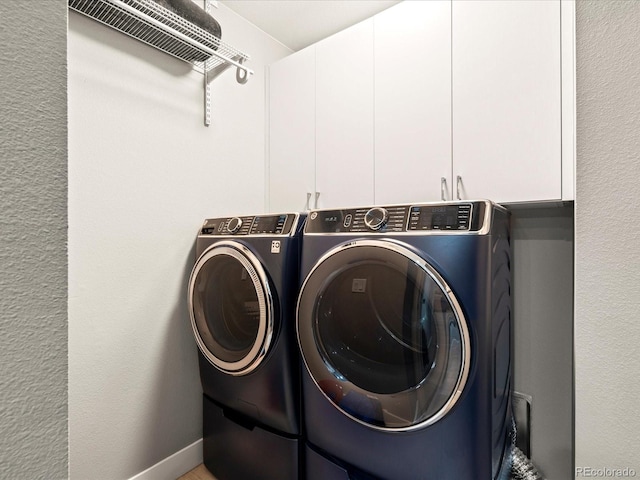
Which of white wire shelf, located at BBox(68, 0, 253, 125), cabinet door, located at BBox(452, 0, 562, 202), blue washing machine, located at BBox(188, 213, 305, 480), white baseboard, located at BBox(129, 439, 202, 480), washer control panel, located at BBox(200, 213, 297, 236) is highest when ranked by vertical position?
white wire shelf, located at BBox(68, 0, 253, 125)

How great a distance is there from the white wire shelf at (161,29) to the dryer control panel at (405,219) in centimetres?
99

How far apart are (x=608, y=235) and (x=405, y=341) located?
60 centimetres

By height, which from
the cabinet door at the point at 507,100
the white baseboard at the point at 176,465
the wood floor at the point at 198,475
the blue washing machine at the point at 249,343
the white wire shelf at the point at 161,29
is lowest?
the wood floor at the point at 198,475

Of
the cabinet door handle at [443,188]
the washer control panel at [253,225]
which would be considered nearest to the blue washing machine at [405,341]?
the washer control panel at [253,225]

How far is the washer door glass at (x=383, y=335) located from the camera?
979mm

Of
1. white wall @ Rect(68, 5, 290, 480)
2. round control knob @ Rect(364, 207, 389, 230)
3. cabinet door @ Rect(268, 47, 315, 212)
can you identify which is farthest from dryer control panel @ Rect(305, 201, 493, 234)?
white wall @ Rect(68, 5, 290, 480)

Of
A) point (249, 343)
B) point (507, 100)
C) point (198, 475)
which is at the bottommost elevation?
point (198, 475)

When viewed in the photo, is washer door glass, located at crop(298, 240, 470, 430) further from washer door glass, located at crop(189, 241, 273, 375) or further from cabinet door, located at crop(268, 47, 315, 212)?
cabinet door, located at crop(268, 47, 315, 212)

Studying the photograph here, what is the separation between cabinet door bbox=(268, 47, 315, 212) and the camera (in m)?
A: 1.97

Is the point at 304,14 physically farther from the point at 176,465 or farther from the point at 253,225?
the point at 176,465

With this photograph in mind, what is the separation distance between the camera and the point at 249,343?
1.44 meters

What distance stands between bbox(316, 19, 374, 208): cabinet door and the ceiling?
214 millimetres

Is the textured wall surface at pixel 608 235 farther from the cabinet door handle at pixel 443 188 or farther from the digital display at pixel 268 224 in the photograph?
the digital display at pixel 268 224

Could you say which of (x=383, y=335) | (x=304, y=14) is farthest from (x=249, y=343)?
(x=304, y=14)
